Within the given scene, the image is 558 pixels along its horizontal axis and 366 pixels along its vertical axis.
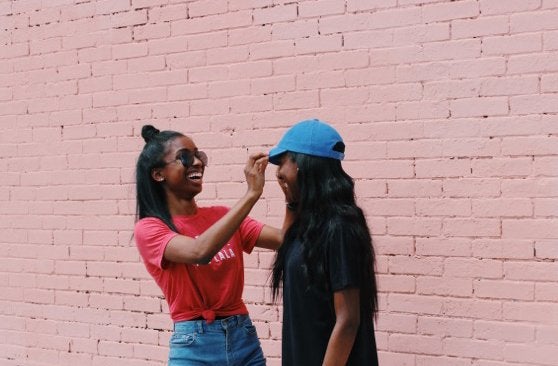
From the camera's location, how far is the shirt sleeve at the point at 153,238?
11.2 feet

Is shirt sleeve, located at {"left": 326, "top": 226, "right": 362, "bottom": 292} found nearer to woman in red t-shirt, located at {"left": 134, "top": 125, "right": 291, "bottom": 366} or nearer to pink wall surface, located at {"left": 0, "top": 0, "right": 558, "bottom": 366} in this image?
woman in red t-shirt, located at {"left": 134, "top": 125, "right": 291, "bottom": 366}

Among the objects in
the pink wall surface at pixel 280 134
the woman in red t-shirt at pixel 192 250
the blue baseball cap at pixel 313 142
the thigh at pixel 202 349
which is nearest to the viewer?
the blue baseball cap at pixel 313 142

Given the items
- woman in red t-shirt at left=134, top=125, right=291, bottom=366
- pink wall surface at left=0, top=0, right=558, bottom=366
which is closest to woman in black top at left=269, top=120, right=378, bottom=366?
woman in red t-shirt at left=134, top=125, right=291, bottom=366

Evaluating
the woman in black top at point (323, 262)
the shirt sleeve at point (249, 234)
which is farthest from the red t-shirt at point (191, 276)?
the woman in black top at point (323, 262)

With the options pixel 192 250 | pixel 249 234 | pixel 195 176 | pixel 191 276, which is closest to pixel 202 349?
pixel 191 276

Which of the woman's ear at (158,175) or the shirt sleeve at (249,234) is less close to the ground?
the woman's ear at (158,175)

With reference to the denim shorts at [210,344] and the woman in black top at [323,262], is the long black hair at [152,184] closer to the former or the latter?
the denim shorts at [210,344]

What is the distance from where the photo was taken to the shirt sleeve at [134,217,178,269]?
3.42 m

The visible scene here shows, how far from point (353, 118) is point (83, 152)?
6.58ft

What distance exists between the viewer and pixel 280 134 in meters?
4.65

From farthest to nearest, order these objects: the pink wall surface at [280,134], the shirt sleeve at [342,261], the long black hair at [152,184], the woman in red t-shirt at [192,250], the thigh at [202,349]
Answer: the pink wall surface at [280,134]
the long black hair at [152,184]
the thigh at [202,349]
the woman in red t-shirt at [192,250]
the shirt sleeve at [342,261]

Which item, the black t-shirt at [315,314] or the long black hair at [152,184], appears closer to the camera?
the black t-shirt at [315,314]

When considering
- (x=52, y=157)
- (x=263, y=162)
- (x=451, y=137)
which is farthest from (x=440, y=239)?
(x=52, y=157)

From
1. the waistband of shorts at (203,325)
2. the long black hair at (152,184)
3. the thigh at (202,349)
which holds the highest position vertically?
the long black hair at (152,184)
